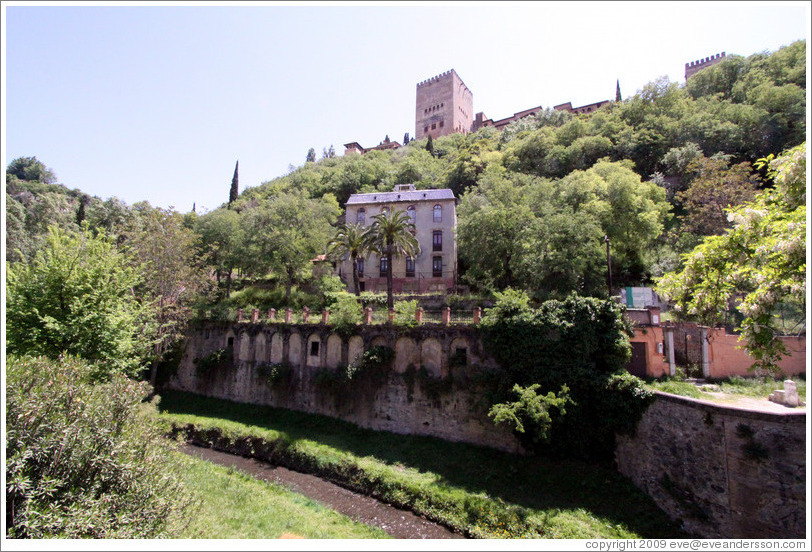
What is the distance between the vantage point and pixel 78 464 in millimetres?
9461

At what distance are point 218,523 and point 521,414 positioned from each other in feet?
38.3

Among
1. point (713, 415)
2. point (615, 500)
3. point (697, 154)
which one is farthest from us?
point (697, 154)

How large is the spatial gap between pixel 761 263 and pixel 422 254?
30.2 metres

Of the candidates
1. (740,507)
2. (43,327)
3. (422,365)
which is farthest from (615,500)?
→ (43,327)

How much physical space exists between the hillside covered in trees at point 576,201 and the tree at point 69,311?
35.6ft

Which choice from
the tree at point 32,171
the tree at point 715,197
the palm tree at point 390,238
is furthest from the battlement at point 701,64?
the tree at point 32,171

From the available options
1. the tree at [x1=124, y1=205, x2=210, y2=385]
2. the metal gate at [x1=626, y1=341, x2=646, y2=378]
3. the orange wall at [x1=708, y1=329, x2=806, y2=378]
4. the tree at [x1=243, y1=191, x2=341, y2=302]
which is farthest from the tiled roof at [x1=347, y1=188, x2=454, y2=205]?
the orange wall at [x1=708, y1=329, x2=806, y2=378]

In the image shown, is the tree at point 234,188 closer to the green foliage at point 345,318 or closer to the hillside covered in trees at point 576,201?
the hillside covered in trees at point 576,201

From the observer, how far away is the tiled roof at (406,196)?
131 ft

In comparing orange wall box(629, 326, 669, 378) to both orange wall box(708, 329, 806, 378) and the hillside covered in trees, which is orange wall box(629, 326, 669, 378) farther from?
the hillside covered in trees

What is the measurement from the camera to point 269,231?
115 feet

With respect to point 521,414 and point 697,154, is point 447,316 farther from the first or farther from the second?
point 697,154

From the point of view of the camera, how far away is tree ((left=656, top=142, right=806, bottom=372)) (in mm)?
8516

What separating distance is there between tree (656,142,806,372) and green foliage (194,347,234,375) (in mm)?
26484
